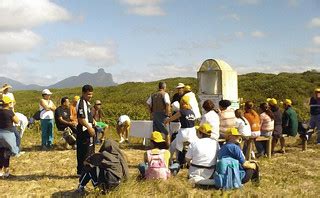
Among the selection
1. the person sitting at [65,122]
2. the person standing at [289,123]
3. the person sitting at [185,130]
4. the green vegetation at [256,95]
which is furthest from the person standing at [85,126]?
the green vegetation at [256,95]

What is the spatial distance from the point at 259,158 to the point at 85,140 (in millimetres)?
5326

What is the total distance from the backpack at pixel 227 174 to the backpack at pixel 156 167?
99 cm

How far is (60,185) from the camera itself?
7781mm

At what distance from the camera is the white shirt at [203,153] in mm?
7312

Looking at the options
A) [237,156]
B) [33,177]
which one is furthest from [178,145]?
[33,177]

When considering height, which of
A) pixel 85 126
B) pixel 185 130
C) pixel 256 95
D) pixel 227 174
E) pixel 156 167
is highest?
pixel 256 95

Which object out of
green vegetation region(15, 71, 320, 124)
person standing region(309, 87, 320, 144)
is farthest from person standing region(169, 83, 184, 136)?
green vegetation region(15, 71, 320, 124)

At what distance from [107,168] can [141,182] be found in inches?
32.3

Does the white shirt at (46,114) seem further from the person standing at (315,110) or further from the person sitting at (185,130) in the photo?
the person standing at (315,110)

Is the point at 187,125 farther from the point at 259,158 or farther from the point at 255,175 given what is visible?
the point at 259,158

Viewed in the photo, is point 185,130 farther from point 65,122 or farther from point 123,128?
point 123,128

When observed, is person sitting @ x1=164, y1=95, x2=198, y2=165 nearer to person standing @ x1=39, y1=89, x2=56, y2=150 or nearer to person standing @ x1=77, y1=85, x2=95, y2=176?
person standing @ x1=77, y1=85, x2=95, y2=176

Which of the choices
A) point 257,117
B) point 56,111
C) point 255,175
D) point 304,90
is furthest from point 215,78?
point 304,90

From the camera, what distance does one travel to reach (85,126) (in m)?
7.71
